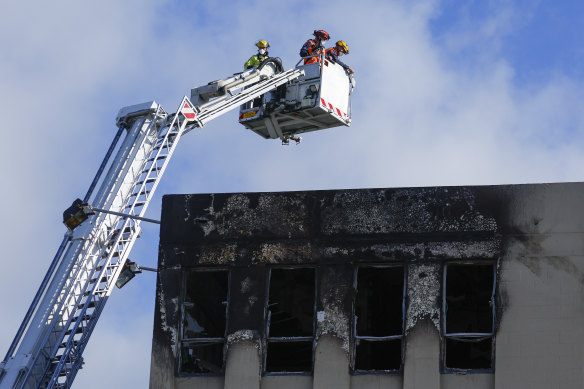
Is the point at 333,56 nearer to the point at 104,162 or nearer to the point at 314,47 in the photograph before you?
the point at 314,47

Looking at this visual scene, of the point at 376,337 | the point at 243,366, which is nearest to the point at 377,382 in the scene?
the point at 376,337

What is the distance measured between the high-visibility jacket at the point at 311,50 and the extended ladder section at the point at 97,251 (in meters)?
2.77

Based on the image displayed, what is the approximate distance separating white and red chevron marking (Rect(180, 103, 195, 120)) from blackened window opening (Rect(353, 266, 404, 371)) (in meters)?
6.71

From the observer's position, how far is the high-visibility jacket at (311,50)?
26.1 metres

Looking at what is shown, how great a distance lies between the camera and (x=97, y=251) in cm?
2128

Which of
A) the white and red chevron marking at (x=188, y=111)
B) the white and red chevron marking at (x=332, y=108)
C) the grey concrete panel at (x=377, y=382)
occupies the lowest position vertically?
the grey concrete panel at (x=377, y=382)

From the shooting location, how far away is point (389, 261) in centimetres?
1642

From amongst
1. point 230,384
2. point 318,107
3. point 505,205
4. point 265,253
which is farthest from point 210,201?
point 318,107

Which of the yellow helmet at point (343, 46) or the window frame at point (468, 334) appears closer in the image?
the window frame at point (468, 334)

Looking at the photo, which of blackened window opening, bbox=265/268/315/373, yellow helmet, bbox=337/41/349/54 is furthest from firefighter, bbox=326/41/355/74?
blackened window opening, bbox=265/268/315/373

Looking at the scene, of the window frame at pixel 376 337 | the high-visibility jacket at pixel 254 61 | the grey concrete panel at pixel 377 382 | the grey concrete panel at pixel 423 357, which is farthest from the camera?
the high-visibility jacket at pixel 254 61

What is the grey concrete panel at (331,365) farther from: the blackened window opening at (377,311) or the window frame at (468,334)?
the blackened window opening at (377,311)

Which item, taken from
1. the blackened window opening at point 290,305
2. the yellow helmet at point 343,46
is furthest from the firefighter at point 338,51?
the blackened window opening at point 290,305

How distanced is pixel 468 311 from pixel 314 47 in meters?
9.09
